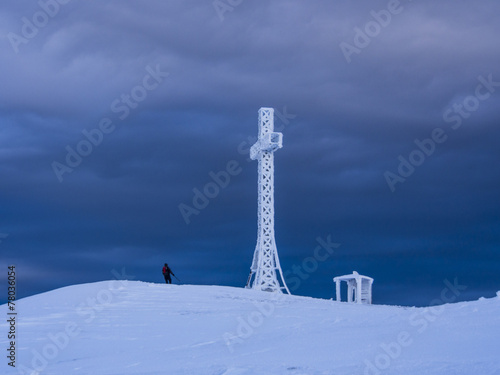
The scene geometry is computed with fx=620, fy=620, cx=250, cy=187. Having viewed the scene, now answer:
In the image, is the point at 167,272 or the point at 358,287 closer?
the point at 167,272

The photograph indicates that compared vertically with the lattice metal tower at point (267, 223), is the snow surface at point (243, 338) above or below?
below

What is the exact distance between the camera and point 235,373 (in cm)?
990

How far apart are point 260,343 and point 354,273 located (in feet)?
62.5

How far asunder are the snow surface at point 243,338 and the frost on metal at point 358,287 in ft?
39.2

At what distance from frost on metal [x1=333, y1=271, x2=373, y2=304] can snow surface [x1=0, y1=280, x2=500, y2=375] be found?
11937mm

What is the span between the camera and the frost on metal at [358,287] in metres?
30.4

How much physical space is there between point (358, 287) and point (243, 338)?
18099mm

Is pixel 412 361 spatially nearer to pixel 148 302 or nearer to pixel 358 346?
pixel 358 346

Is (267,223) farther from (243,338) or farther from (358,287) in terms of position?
(243,338)

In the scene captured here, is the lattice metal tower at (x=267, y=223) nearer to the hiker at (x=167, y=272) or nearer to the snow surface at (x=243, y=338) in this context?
the hiker at (x=167, y=272)

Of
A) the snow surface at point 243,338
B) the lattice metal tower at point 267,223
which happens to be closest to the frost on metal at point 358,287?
the lattice metal tower at point 267,223

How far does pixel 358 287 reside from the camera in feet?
99.8

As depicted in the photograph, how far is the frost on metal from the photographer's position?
1198 inches

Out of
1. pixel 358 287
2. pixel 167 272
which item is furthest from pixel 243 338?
pixel 358 287
